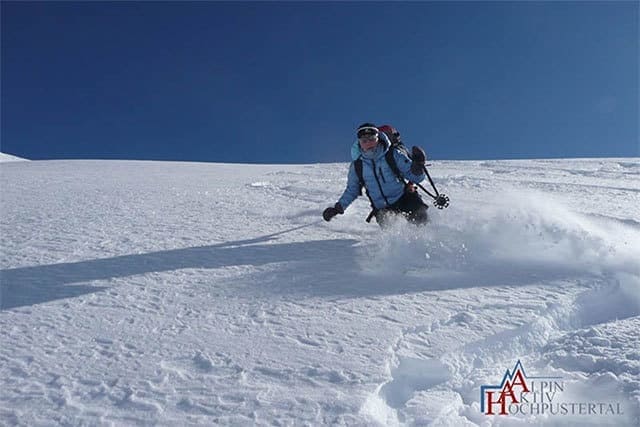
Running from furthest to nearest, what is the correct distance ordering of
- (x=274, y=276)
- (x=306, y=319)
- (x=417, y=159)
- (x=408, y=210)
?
(x=408, y=210) < (x=417, y=159) < (x=274, y=276) < (x=306, y=319)

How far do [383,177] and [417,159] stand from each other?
452 mm

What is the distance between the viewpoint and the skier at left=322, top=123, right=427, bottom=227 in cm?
466

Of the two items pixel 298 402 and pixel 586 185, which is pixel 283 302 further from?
pixel 586 185

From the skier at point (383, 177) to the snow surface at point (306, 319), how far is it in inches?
12.5

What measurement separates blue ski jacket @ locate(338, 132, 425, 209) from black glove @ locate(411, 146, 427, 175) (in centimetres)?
6

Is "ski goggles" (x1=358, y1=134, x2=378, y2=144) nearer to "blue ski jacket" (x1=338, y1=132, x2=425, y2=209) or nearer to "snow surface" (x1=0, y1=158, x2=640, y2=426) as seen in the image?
"blue ski jacket" (x1=338, y1=132, x2=425, y2=209)

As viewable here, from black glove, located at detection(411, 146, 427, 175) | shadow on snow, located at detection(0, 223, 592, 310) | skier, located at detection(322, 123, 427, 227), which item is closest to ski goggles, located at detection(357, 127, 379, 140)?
skier, located at detection(322, 123, 427, 227)

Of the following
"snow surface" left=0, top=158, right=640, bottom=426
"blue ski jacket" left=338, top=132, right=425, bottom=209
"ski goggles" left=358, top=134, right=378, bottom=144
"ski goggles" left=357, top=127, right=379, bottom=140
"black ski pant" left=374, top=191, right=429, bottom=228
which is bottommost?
"snow surface" left=0, top=158, right=640, bottom=426

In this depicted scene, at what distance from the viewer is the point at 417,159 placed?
4.58m

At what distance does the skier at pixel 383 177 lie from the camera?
4.66 meters

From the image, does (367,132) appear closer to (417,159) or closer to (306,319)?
(417,159)

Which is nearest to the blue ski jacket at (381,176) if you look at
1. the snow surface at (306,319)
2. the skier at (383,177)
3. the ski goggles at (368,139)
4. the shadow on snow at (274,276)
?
the skier at (383,177)

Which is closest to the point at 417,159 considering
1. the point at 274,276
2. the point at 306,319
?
the point at 274,276

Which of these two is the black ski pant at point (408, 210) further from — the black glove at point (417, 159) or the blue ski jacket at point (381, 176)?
the black glove at point (417, 159)
